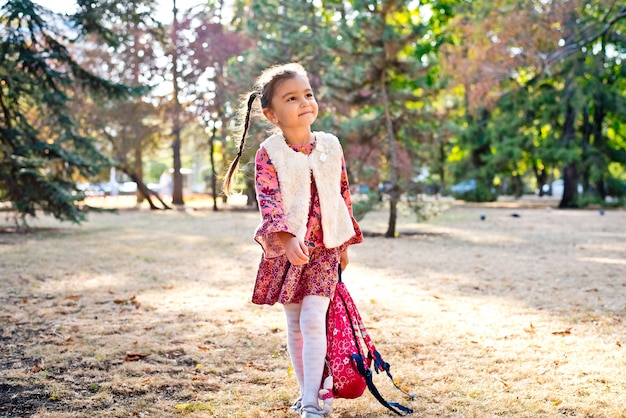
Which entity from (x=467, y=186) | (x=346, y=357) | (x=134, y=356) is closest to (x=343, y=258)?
(x=346, y=357)

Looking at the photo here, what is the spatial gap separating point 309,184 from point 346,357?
Result: 31.0 inches

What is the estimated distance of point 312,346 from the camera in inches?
112

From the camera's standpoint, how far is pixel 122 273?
25.4 feet

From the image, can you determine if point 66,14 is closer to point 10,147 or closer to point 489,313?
point 10,147

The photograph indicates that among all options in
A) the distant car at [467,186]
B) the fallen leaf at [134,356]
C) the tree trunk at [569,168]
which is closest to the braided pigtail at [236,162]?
the fallen leaf at [134,356]

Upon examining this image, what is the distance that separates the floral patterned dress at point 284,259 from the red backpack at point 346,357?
0.17 metres

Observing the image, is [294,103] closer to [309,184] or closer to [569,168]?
[309,184]

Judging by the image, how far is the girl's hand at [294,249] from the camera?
8.90ft

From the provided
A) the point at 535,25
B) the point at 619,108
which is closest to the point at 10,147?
the point at 535,25

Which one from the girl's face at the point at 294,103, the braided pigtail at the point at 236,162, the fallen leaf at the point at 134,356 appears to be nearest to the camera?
the girl's face at the point at 294,103

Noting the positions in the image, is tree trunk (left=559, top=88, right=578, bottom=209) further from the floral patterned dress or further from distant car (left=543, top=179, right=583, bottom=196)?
the floral patterned dress

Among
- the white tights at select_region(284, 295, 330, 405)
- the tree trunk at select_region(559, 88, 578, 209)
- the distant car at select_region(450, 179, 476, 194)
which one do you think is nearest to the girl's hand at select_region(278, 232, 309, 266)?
the white tights at select_region(284, 295, 330, 405)

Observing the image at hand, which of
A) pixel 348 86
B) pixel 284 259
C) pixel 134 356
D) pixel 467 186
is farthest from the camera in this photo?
pixel 467 186

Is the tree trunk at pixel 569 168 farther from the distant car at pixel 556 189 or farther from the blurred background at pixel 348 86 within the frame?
the distant car at pixel 556 189
